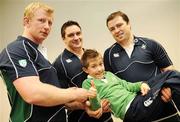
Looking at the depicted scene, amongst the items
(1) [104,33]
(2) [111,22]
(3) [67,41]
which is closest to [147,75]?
(2) [111,22]

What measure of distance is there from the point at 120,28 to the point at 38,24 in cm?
93

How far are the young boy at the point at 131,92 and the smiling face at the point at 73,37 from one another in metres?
0.28

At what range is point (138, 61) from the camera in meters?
2.42

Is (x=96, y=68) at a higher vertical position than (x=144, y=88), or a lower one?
higher

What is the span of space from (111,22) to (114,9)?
172cm

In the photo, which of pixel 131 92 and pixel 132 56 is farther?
pixel 132 56

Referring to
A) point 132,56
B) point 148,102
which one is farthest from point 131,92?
point 132,56

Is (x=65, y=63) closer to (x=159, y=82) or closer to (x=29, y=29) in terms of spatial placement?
(x=29, y=29)

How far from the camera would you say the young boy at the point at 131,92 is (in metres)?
1.79

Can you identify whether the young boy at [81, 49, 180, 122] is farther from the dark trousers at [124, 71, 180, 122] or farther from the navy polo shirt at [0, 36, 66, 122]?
the navy polo shirt at [0, 36, 66, 122]

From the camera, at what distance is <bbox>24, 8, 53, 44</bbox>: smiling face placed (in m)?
1.78

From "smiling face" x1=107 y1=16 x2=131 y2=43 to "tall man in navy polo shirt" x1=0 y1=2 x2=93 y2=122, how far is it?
0.83 m

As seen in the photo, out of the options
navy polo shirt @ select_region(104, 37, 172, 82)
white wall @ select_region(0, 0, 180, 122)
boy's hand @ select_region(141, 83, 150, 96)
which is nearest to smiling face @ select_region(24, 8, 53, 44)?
boy's hand @ select_region(141, 83, 150, 96)

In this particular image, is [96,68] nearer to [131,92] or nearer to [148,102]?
[131,92]
